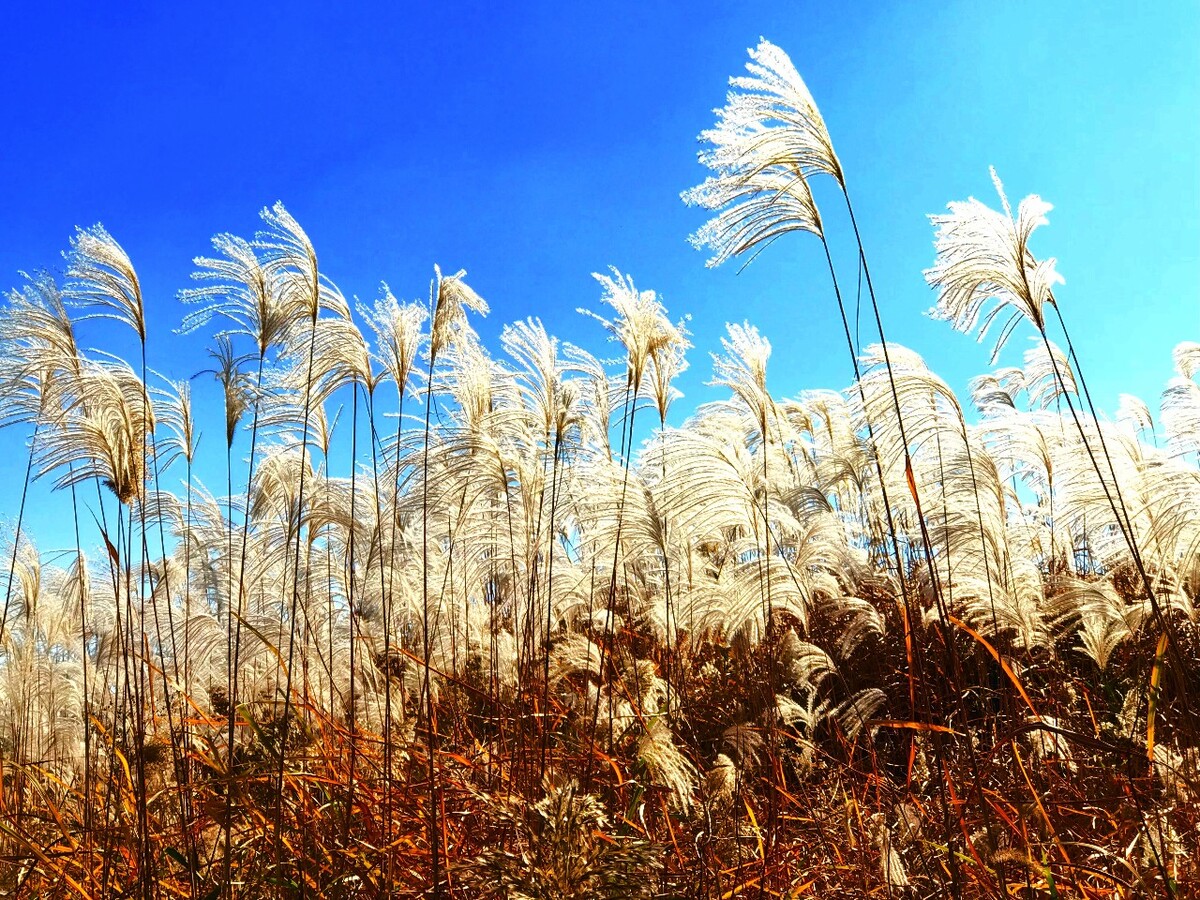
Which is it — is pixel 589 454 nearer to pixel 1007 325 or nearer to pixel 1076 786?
pixel 1007 325

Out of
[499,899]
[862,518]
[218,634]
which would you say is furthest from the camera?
[862,518]

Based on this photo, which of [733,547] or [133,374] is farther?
[733,547]

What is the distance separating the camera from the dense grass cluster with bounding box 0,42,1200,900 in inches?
89.6

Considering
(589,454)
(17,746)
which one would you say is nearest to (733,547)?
(589,454)

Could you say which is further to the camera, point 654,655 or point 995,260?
point 654,655

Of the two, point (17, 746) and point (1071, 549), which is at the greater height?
point (1071, 549)

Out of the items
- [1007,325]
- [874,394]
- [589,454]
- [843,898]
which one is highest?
[589,454]

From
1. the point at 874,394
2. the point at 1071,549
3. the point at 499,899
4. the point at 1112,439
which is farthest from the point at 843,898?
the point at 1071,549

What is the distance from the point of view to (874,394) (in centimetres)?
268

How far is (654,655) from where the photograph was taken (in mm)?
5777

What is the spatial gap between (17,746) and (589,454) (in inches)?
197

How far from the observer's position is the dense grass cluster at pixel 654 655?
2.28 m

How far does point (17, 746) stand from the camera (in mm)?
5691

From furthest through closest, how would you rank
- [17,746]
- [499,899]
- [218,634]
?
[218,634] < [17,746] < [499,899]
